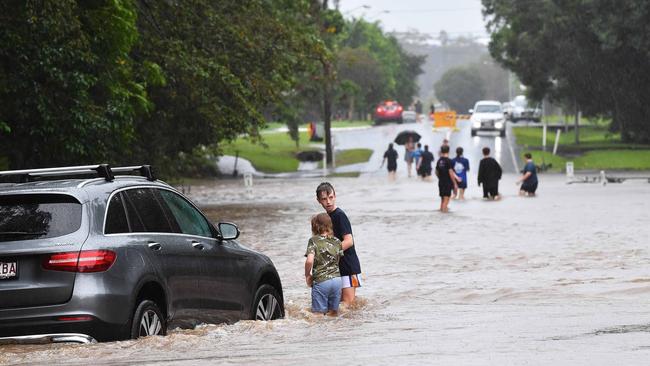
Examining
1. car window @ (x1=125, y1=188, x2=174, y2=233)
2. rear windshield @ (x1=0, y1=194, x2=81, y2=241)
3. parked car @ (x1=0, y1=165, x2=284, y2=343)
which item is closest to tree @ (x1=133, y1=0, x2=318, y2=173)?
car window @ (x1=125, y1=188, x2=174, y2=233)

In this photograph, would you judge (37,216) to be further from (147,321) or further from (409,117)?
(409,117)

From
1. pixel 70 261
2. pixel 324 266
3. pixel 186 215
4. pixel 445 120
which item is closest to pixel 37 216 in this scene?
pixel 70 261

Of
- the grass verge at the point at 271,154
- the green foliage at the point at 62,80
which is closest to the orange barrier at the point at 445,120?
the grass verge at the point at 271,154

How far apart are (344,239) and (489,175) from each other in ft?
84.9

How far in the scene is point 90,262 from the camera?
374 inches

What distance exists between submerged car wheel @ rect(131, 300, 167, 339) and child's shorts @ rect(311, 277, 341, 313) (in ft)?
10.6

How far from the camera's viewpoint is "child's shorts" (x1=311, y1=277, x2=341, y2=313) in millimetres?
13289

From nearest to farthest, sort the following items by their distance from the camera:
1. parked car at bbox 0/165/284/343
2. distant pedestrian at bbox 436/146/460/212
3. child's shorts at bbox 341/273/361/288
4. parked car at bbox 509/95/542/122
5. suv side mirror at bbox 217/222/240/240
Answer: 1. parked car at bbox 0/165/284/343
2. suv side mirror at bbox 217/222/240/240
3. child's shorts at bbox 341/273/361/288
4. distant pedestrian at bbox 436/146/460/212
5. parked car at bbox 509/95/542/122

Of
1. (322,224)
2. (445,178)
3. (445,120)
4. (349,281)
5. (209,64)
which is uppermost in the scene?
(209,64)

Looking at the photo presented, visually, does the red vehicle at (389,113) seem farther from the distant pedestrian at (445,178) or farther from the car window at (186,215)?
the car window at (186,215)

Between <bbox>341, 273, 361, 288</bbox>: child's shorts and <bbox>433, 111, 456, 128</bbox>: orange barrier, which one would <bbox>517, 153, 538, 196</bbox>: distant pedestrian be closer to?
<bbox>341, 273, 361, 288</bbox>: child's shorts

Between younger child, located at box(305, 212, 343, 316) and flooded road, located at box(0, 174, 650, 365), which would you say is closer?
flooded road, located at box(0, 174, 650, 365)

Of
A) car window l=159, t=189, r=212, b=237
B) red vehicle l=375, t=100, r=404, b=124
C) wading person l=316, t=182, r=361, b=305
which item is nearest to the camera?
car window l=159, t=189, r=212, b=237

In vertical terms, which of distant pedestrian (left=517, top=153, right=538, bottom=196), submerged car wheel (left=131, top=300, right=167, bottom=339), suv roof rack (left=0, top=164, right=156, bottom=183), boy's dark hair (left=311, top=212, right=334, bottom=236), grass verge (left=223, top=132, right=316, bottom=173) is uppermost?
suv roof rack (left=0, top=164, right=156, bottom=183)
